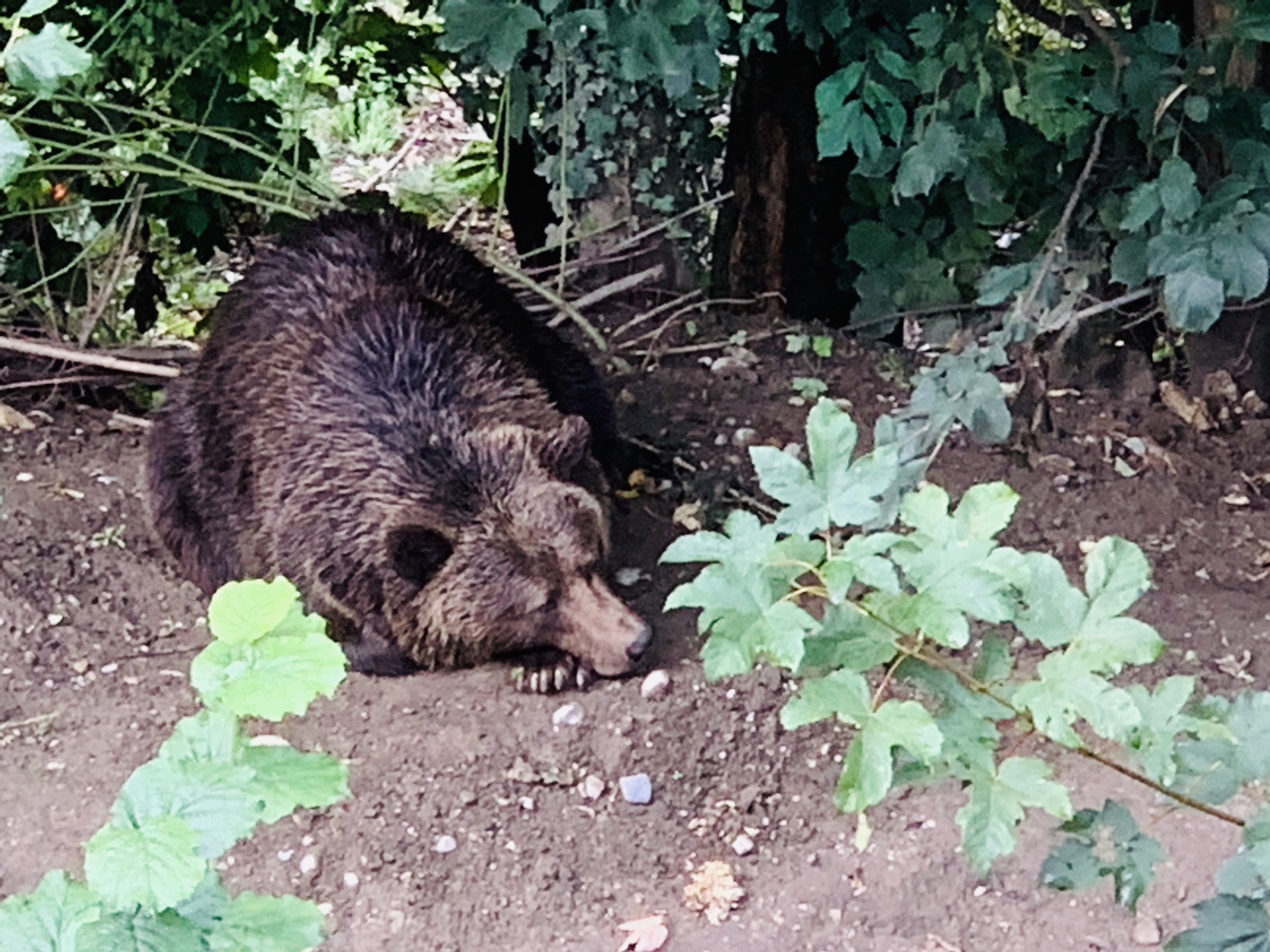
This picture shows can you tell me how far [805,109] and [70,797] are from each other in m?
3.29

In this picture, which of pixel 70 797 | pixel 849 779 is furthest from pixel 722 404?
pixel 849 779

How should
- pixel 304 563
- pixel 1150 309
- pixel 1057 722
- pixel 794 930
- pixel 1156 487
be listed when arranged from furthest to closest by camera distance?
pixel 1150 309 < pixel 1156 487 < pixel 304 563 < pixel 794 930 < pixel 1057 722

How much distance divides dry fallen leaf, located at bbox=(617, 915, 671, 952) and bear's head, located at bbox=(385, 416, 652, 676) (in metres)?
0.87

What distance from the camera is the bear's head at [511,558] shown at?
12.4ft

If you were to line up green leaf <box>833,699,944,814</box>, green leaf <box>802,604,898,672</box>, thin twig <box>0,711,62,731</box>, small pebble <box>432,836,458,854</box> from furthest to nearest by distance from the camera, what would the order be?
thin twig <box>0,711,62,731</box> < small pebble <box>432,836,458,854</box> < green leaf <box>802,604,898,672</box> < green leaf <box>833,699,944,814</box>

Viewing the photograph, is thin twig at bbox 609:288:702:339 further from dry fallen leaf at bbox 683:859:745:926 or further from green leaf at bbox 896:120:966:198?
dry fallen leaf at bbox 683:859:745:926

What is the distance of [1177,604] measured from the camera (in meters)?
3.72

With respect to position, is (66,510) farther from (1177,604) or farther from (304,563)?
(1177,604)

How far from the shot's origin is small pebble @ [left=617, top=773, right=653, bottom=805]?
10.7ft

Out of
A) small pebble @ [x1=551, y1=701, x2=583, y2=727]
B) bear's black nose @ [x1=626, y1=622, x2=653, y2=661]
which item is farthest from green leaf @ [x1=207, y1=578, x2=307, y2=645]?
bear's black nose @ [x1=626, y1=622, x2=653, y2=661]

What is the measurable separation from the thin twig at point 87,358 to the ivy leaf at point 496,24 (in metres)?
2.09

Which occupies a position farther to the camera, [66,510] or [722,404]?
[722,404]

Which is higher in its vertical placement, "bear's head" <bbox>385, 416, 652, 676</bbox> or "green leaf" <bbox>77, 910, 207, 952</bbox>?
"green leaf" <bbox>77, 910, 207, 952</bbox>

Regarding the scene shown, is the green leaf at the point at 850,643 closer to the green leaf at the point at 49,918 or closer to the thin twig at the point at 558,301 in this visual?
the green leaf at the point at 49,918
